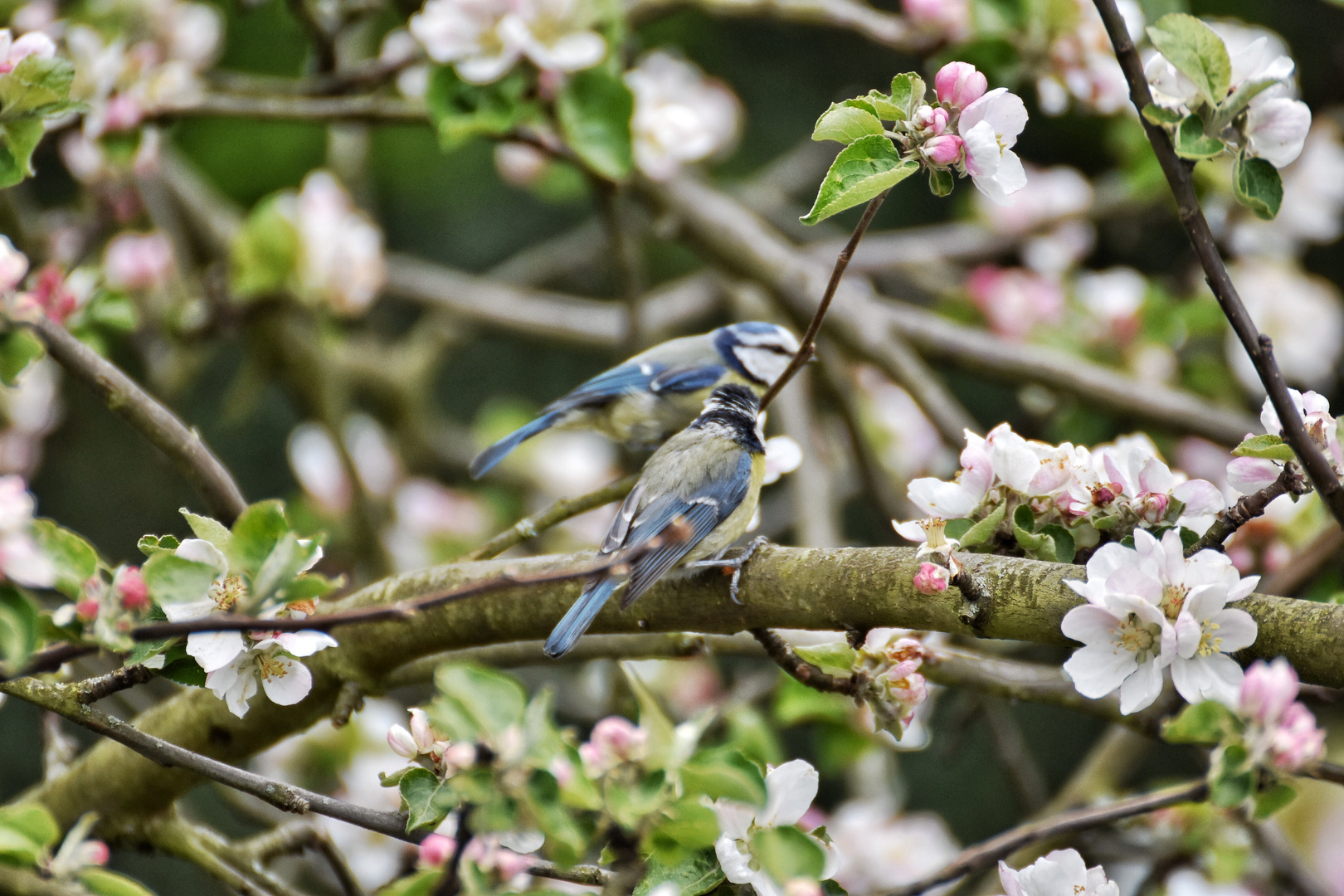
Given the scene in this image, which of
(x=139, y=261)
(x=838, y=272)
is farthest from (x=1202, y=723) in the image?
(x=139, y=261)

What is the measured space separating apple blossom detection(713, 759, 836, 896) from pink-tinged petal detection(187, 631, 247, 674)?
492 millimetres

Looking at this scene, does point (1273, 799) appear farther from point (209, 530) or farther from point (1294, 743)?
point (209, 530)

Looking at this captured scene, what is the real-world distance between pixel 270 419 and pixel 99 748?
140 inches

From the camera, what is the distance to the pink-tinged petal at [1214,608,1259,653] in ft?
3.42

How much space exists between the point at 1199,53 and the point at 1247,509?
0.45 meters

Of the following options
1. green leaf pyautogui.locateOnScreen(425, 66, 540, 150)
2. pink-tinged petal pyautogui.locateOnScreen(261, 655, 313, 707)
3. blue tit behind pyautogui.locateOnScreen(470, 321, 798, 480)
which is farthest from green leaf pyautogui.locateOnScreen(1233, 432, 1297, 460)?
blue tit behind pyautogui.locateOnScreen(470, 321, 798, 480)

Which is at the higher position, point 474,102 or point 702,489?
point 474,102

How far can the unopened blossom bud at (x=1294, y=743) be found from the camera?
0.94 m

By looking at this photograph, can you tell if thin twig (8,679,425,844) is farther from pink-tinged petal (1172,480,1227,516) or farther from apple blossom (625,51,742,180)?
apple blossom (625,51,742,180)

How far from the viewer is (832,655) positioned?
133cm

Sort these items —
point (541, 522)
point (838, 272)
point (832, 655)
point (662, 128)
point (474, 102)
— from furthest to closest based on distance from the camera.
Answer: point (662, 128)
point (474, 102)
point (541, 522)
point (832, 655)
point (838, 272)

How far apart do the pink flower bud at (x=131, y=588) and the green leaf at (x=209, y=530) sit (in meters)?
0.08

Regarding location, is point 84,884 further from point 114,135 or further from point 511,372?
point 511,372

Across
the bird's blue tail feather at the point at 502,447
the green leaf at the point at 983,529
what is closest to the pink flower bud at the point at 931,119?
the green leaf at the point at 983,529
